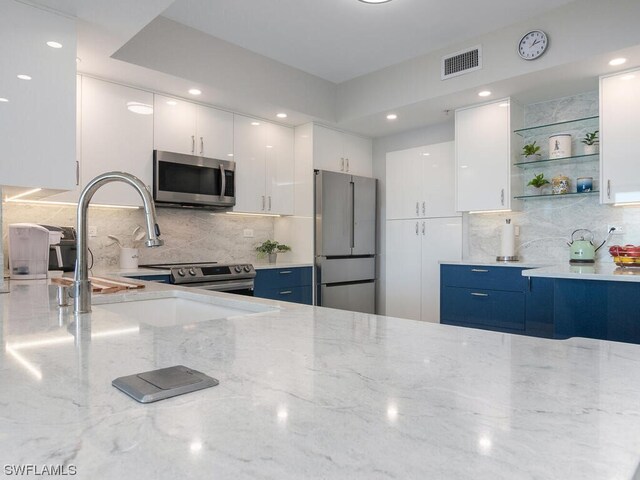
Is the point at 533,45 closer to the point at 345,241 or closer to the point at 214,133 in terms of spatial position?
the point at 345,241

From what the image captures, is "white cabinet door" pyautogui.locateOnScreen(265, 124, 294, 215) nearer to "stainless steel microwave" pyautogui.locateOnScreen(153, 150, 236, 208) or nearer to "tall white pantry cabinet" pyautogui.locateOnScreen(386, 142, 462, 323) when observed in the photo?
"stainless steel microwave" pyautogui.locateOnScreen(153, 150, 236, 208)

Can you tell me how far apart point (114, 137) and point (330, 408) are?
3.29m

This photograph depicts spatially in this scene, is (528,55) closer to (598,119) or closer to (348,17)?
(598,119)

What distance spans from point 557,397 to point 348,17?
313cm

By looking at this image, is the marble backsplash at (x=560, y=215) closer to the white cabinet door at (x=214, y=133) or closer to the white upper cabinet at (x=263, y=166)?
the white upper cabinet at (x=263, y=166)

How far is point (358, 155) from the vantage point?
4926 millimetres

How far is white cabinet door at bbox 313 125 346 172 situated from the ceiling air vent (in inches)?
53.5

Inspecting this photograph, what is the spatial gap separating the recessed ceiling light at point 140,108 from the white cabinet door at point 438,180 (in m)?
2.67

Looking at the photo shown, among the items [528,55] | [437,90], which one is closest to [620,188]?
[528,55]

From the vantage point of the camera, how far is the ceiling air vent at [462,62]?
11.2ft
